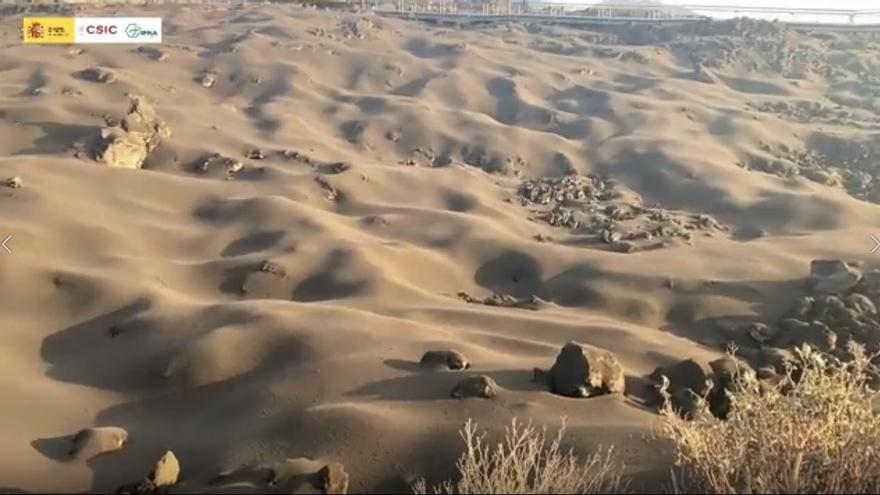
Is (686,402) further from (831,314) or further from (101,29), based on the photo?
(101,29)

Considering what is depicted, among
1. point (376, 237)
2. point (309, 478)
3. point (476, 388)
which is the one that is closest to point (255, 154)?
point (376, 237)

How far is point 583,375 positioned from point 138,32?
18751mm

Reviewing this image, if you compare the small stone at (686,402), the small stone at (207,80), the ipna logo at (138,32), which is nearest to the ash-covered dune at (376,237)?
the small stone at (207,80)

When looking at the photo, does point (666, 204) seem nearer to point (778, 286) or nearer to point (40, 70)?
point (778, 286)

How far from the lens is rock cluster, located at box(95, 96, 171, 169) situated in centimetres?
1104

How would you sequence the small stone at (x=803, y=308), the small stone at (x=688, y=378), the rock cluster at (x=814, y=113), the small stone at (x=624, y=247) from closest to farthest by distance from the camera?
the small stone at (x=688, y=378) → the small stone at (x=803, y=308) → the small stone at (x=624, y=247) → the rock cluster at (x=814, y=113)

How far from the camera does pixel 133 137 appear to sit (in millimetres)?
11547

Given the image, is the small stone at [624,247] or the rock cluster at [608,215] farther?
the rock cluster at [608,215]

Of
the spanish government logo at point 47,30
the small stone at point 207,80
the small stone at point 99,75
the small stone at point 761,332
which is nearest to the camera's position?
the small stone at point 761,332

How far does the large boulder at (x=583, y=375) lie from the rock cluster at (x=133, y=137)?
25.8ft

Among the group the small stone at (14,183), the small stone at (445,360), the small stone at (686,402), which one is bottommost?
the small stone at (14,183)

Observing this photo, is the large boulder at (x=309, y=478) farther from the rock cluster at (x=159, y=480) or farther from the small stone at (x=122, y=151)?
the small stone at (x=122, y=151)

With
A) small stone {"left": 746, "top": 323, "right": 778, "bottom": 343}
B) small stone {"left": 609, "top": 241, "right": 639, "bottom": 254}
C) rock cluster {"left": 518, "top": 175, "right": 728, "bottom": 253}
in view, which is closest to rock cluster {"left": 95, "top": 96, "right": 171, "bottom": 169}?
rock cluster {"left": 518, "top": 175, "right": 728, "bottom": 253}

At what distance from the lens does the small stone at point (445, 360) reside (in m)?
5.39
